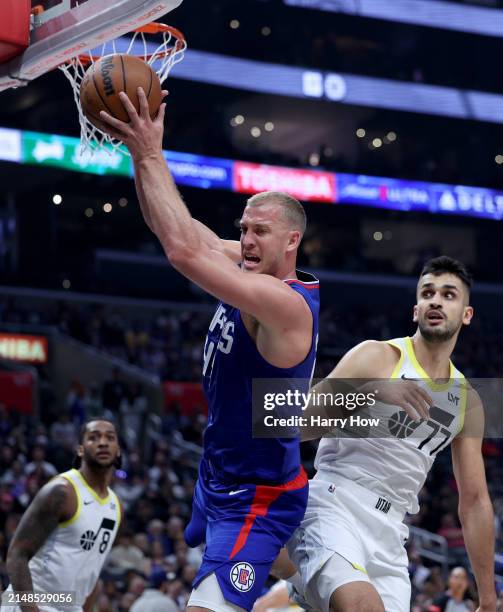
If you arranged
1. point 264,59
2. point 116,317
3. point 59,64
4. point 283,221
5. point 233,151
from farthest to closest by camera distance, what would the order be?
1. point 264,59
2. point 233,151
3. point 116,317
4. point 59,64
5. point 283,221

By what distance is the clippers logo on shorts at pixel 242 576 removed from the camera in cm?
413

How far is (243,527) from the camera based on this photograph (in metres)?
4.28

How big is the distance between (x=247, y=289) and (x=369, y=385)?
115 cm

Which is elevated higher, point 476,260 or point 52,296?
point 476,260

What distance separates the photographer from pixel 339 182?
94.9 feet

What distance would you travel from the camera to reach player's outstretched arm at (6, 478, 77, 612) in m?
5.45

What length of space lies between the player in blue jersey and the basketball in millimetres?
99

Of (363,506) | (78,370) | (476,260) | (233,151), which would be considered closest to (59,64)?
(363,506)

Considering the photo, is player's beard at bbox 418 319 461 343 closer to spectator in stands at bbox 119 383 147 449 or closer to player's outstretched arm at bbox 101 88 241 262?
player's outstretched arm at bbox 101 88 241 262

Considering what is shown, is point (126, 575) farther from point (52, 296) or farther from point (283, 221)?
point (52, 296)

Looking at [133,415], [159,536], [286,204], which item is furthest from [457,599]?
[133,415]

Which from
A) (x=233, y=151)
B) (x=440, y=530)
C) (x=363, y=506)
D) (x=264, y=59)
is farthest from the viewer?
(x=264, y=59)

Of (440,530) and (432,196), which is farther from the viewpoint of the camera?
(432,196)

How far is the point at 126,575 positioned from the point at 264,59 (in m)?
22.0
